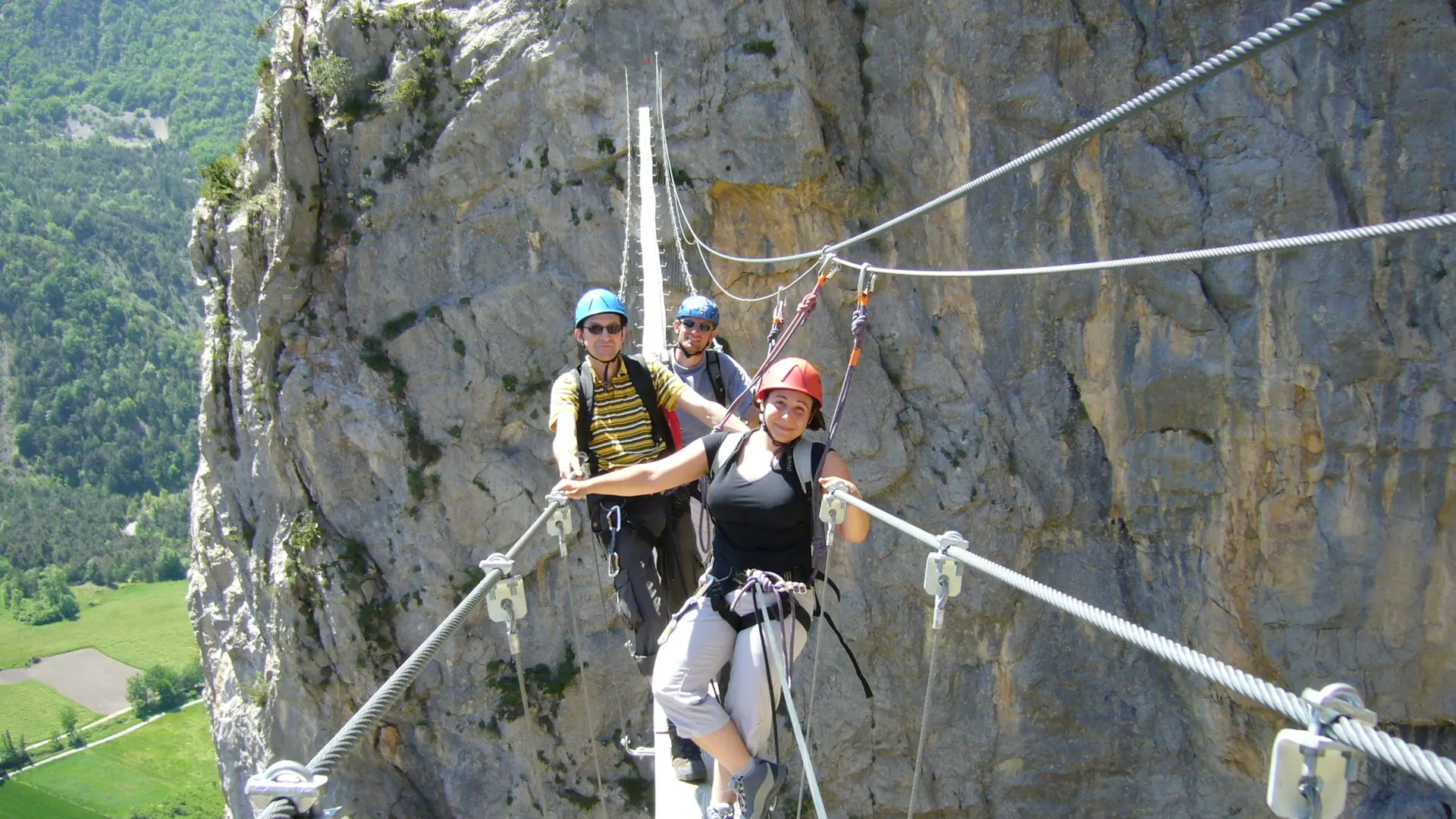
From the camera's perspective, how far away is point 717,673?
351cm

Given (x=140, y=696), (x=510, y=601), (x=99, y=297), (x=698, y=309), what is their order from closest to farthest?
1. (x=510, y=601)
2. (x=698, y=309)
3. (x=140, y=696)
4. (x=99, y=297)

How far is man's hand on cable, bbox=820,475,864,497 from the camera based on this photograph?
3.36 meters

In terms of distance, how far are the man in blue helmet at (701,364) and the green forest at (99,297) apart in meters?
65.9

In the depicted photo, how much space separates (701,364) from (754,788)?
2404mm

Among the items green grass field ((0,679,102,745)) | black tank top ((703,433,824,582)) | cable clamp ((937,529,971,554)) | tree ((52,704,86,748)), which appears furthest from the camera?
green grass field ((0,679,102,745))

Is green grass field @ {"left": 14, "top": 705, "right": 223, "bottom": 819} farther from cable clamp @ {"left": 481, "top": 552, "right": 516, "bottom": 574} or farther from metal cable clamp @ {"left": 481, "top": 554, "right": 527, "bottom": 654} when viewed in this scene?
cable clamp @ {"left": 481, "top": 552, "right": 516, "bottom": 574}

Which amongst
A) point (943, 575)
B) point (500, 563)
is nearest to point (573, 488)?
point (500, 563)

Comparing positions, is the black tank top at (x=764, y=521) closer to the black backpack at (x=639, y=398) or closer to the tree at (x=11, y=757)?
the black backpack at (x=639, y=398)

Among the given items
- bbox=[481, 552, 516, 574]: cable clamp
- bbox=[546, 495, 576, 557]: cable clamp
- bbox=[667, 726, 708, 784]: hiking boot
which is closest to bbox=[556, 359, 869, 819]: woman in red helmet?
bbox=[667, 726, 708, 784]: hiking boot

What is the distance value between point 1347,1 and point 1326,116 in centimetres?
983

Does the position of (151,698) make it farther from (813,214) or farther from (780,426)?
(780,426)

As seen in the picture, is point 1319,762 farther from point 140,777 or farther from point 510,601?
point 140,777

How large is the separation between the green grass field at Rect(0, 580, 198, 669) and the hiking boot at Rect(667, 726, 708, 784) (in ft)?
215

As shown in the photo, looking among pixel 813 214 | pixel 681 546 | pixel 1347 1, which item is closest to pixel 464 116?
pixel 813 214
